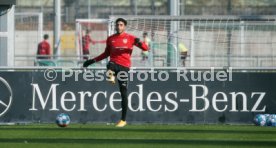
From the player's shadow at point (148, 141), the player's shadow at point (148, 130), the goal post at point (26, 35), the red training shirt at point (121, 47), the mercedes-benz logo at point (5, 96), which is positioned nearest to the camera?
the player's shadow at point (148, 141)

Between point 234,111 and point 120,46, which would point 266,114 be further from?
point 120,46

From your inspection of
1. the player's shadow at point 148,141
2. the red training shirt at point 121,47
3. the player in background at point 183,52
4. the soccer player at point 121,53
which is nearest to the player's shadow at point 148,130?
the soccer player at point 121,53

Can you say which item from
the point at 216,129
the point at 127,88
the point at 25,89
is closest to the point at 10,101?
the point at 25,89

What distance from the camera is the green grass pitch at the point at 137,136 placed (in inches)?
645

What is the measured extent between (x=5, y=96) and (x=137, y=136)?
432 cm

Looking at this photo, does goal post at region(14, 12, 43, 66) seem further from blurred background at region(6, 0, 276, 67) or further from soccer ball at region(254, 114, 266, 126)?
soccer ball at region(254, 114, 266, 126)

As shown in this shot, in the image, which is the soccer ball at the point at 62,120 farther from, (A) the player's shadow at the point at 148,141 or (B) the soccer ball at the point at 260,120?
(B) the soccer ball at the point at 260,120

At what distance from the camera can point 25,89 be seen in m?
21.5

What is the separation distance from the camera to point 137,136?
18.0 m

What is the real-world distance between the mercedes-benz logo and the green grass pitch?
0.66 metres

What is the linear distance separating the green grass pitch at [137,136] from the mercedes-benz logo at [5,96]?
2.16 feet

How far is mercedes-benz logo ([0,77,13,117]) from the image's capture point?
21.3 meters

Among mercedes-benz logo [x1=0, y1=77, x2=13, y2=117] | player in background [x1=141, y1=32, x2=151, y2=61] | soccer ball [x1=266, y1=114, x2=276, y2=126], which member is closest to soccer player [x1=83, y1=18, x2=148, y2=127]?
mercedes-benz logo [x1=0, y1=77, x2=13, y2=117]

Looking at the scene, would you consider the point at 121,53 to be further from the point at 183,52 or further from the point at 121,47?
the point at 183,52
